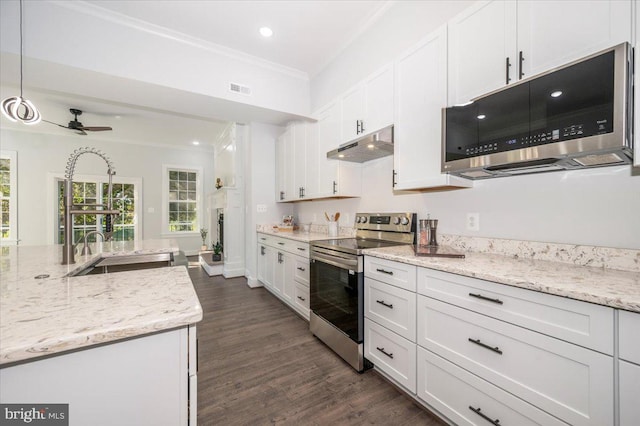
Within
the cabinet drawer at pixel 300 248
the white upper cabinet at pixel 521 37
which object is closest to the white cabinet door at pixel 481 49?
the white upper cabinet at pixel 521 37

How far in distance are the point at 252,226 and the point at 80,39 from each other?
2873mm

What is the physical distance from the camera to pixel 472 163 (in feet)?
5.07

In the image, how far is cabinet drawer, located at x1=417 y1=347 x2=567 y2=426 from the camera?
3.75 ft

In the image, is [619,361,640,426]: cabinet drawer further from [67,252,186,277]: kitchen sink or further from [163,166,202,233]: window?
[163,166,202,233]: window

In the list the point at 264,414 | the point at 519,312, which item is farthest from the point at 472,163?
the point at 264,414

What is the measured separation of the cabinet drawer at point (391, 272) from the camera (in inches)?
64.4

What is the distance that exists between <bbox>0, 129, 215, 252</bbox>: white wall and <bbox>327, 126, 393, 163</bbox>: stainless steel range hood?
5887mm

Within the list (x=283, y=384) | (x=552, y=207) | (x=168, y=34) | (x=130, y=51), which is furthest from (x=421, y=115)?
(x=130, y=51)

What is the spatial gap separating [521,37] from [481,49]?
21 cm

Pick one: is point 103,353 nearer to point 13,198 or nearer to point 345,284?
point 345,284

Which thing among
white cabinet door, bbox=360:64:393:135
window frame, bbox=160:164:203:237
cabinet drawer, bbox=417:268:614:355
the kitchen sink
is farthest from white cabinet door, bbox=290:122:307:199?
window frame, bbox=160:164:203:237

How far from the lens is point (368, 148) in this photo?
2.48 m

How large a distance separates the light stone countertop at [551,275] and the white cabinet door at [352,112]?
4.81 ft

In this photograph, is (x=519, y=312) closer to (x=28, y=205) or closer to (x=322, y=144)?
(x=322, y=144)
